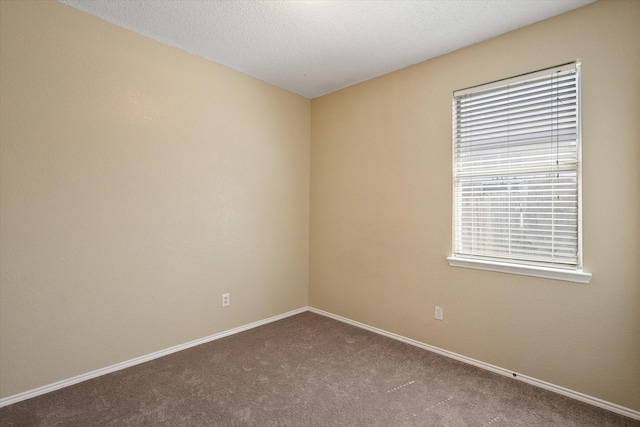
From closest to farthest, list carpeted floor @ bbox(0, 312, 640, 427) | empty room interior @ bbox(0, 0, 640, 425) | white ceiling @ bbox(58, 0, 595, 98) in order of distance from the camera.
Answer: carpeted floor @ bbox(0, 312, 640, 427) < empty room interior @ bbox(0, 0, 640, 425) < white ceiling @ bbox(58, 0, 595, 98)

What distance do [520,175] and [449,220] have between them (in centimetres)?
63

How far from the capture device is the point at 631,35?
76.9 inches

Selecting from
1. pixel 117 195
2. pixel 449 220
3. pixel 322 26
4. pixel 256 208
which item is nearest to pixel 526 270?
pixel 449 220

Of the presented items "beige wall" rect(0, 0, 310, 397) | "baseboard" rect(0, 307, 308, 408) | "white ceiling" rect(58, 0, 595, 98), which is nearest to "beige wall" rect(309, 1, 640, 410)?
"white ceiling" rect(58, 0, 595, 98)

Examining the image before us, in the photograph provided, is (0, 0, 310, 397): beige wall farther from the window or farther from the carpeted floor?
the window

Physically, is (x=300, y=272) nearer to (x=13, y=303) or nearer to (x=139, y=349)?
(x=139, y=349)

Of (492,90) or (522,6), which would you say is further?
(492,90)

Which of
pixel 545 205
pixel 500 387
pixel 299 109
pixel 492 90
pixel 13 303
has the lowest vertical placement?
pixel 500 387

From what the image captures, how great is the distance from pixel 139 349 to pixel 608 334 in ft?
11.0

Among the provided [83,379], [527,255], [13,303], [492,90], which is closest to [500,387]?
[527,255]

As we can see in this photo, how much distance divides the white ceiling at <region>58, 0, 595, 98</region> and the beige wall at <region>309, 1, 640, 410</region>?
20 centimetres

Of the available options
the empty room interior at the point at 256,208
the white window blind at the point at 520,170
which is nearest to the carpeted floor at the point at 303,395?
the empty room interior at the point at 256,208

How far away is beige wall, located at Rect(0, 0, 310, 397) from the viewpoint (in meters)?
2.05

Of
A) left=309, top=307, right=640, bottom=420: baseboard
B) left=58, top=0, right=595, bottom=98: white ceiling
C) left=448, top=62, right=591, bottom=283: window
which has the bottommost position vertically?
left=309, top=307, right=640, bottom=420: baseboard
